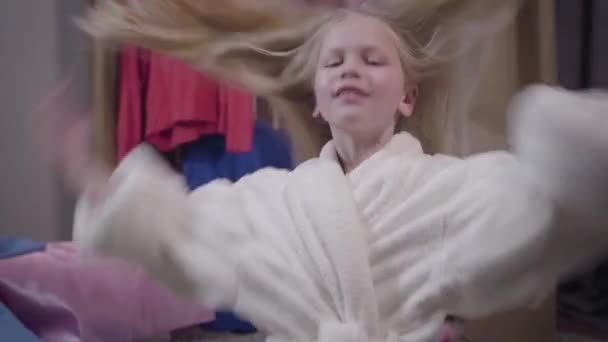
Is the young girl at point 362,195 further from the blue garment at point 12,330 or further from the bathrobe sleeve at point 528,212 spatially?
the blue garment at point 12,330

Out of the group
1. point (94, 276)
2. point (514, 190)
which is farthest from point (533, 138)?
point (94, 276)

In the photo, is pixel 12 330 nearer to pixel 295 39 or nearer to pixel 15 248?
pixel 15 248

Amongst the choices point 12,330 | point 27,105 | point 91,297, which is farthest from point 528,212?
point 27,105

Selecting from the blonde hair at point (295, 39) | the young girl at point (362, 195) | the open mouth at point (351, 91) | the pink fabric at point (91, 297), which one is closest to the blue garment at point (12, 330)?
the pink fabric at point (91, 297)

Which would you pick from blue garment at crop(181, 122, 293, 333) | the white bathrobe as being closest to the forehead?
the white bathrobe

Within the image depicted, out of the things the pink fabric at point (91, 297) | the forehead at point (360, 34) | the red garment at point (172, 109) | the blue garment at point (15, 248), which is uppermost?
the forehead at point (360, 34)

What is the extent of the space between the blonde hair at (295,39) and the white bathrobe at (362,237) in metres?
0.12

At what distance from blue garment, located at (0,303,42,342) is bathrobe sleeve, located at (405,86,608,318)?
21.9 inches

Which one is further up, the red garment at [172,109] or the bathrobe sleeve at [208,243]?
the red garment at [172,109]

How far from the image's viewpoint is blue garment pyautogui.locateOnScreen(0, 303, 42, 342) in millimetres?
837

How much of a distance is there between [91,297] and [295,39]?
24.6 inches

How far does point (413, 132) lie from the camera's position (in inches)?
29.1

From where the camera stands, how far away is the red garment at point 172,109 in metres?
1.11

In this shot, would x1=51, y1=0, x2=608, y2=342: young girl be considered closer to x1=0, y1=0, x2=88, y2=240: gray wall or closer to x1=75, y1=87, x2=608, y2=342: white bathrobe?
x1=75, y1=87, x2=608, y2=342: white bathrobe
